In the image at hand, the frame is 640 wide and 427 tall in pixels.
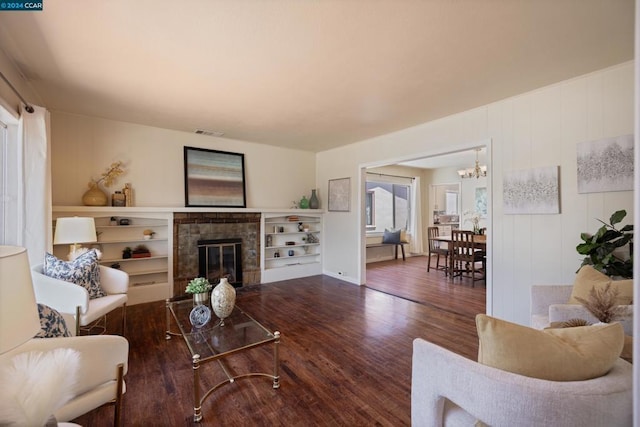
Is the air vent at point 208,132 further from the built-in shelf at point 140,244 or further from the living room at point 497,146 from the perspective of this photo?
the built-in shelf at point 140,244

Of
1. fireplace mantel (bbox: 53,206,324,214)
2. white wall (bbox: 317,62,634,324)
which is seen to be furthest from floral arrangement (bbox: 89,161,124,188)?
white wall (bbox: 317,62,634,324)

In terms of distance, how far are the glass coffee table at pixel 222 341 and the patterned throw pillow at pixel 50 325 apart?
2.33ft

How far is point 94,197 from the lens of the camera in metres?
3.72

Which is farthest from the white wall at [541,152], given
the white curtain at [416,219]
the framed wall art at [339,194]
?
the white curtain at [416,219]

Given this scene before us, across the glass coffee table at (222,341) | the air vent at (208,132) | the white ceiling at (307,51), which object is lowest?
the glass coffee table at (222,341)

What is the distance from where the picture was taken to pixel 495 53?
2.21 metres

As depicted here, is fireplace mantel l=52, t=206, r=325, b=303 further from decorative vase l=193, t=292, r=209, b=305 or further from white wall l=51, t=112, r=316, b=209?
decorative vase l=193, t=292, r=209, b=305

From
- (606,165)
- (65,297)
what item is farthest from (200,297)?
(606,165)

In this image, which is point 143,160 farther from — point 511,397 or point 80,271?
point 511,397

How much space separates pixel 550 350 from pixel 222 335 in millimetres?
2047

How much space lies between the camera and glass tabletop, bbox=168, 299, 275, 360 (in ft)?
6.56

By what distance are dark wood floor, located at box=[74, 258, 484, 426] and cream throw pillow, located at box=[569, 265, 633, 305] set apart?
1.03 metres

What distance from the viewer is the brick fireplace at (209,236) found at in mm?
4320

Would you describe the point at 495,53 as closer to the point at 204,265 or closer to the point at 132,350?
the point at 132,350
